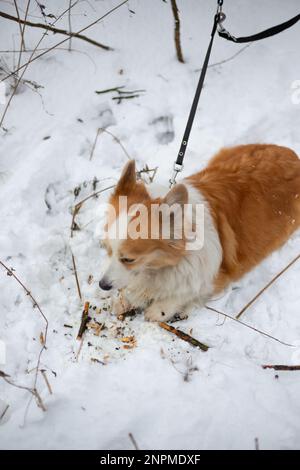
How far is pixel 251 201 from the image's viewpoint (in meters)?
2.43

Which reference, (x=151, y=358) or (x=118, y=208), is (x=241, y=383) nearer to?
(x=151, y=358)

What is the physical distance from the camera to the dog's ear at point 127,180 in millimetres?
1973

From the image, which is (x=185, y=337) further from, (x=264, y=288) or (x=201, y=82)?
(x=201, y=82)

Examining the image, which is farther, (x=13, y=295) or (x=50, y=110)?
(x=50, y=110)

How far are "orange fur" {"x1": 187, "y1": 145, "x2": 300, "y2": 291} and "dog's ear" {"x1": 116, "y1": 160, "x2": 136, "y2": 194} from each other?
52 cm

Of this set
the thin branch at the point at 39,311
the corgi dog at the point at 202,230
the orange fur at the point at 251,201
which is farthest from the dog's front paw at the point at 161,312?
the thin branch at the point at 39,311

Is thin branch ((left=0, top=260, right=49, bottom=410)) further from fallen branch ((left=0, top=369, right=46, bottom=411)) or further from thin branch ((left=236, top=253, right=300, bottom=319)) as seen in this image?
thin branch ((left=236, top=253, right=300, bottom=319))

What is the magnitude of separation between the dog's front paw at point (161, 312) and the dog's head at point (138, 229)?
40 cm

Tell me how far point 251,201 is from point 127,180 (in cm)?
90

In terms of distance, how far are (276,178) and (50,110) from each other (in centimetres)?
209

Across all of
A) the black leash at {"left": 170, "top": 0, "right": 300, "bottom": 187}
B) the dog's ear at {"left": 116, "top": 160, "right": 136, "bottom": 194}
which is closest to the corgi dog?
the dog's ear at {"left": 116, "top": 160, "right": 136, "bottom": 194}

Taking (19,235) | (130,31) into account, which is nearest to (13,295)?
(19,235)

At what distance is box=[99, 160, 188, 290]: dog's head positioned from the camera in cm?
191

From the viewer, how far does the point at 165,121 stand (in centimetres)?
337
